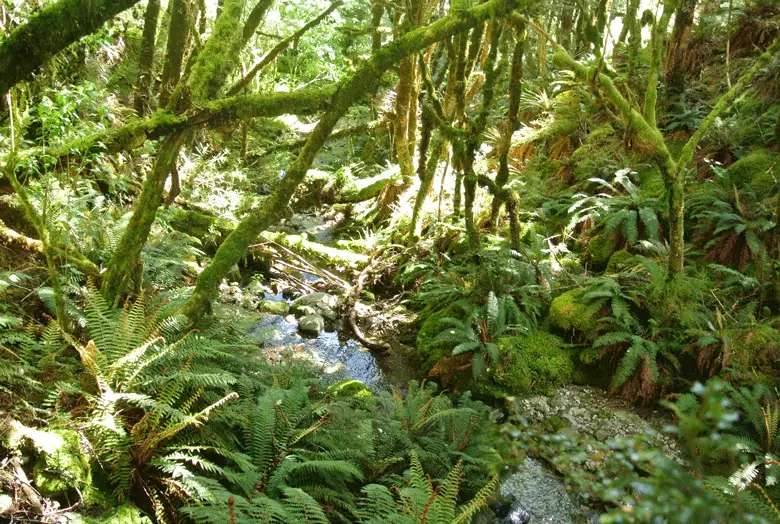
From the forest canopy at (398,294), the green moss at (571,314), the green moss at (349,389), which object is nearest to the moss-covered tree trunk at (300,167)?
the forest canopy at (398,294)

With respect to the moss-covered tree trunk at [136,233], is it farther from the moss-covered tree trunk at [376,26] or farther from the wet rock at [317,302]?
the moss-covered tree trunk at [376,26]

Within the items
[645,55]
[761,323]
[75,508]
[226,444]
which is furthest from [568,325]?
[645,55]

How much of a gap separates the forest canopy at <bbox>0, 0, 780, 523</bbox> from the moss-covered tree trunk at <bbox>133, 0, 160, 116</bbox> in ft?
0.19

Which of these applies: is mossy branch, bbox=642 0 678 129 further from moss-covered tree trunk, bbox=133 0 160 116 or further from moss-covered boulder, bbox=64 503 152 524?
moss-covered tree trunk, bbox=133 0 160 116

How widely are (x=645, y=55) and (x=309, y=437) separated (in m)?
11.1

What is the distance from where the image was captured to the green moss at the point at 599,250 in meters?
7.38

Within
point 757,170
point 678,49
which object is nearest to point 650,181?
point 757,170

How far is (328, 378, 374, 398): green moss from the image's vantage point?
525 centimetres

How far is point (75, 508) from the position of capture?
2.58 metres

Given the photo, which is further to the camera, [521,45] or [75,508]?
[521,45]

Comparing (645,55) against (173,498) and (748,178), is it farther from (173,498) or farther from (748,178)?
(173,498)

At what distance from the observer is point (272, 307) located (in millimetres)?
7980

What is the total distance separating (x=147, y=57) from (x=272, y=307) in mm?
4450

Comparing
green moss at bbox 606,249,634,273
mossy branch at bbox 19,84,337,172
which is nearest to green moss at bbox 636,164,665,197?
green moss at bbox 606,249,634,273
